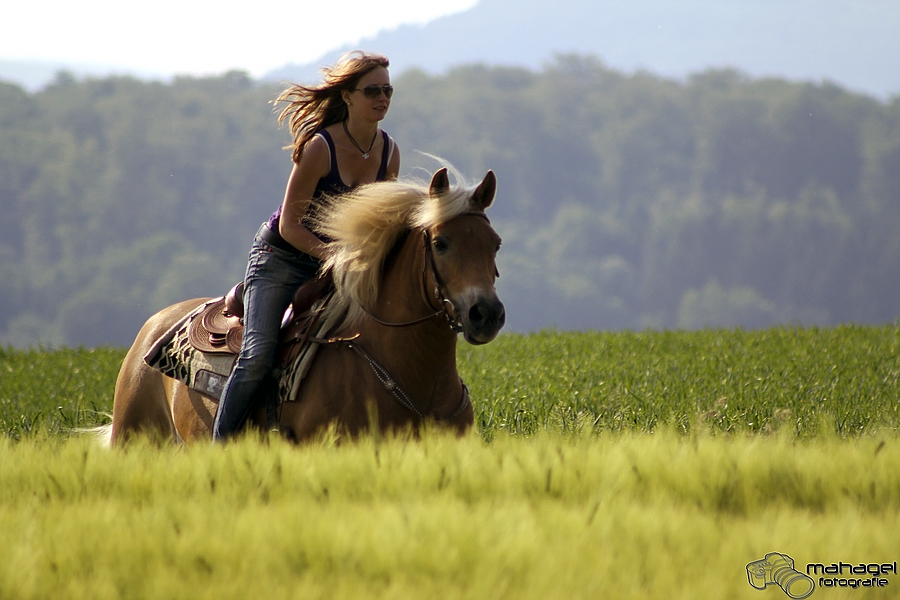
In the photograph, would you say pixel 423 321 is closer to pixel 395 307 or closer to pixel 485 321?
pixel 395 307

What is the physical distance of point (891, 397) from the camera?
924cm

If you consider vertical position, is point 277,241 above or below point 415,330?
above

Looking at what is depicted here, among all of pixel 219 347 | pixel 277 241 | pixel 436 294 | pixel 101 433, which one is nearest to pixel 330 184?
pixel 277 241

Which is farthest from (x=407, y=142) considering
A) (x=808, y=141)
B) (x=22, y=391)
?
(x=22, y=391)

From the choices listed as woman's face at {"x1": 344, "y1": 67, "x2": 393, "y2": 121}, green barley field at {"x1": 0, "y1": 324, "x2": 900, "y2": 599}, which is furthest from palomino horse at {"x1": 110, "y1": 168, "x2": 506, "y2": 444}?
green barley field at {"x1": 0, "y1": 324, "x2": 900, "y2": 599}

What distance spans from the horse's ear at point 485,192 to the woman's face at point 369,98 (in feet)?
2.96

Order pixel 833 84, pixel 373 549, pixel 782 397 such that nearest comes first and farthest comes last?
1. pixel 373 549
2. pixel 782 397
3. pixel 833 84

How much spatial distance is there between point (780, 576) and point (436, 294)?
8.56ft

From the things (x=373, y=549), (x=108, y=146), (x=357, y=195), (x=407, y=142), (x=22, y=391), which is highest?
(x=407, y=142)

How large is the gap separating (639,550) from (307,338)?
2983 millimetres

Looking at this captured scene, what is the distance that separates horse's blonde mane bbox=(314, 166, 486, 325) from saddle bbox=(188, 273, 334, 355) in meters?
0.26

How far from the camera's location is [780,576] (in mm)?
2850

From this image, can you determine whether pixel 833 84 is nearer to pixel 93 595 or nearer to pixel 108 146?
pixel 108 146

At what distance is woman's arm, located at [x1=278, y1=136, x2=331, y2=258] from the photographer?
5.64 m
